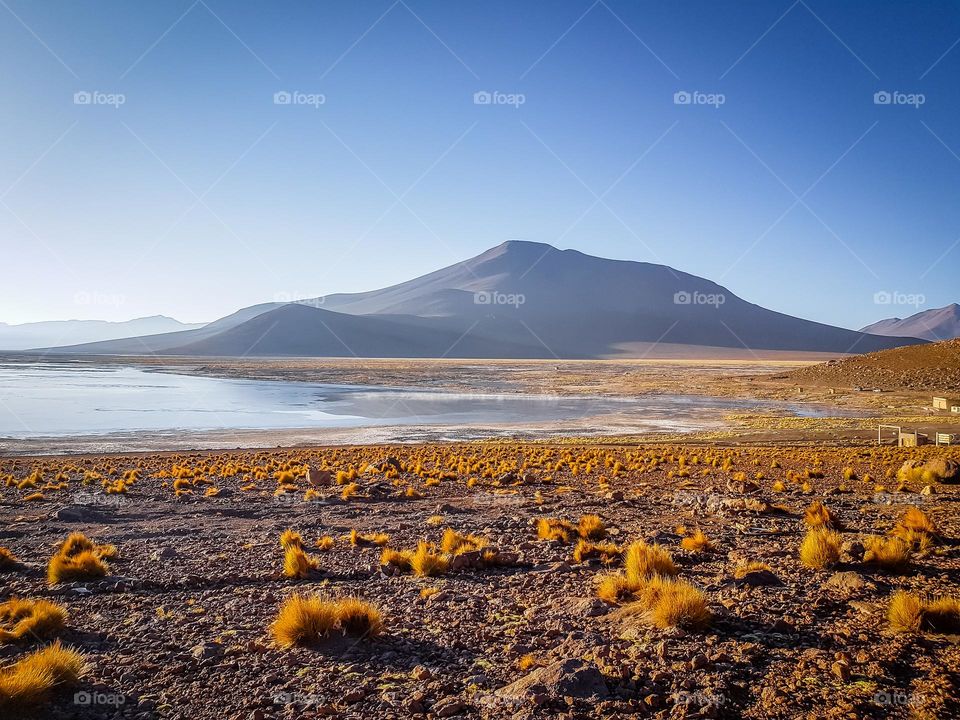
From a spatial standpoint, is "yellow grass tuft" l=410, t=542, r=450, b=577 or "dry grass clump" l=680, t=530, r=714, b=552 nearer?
"yellow grass tuft" l=410, t=542, r=450, b=577

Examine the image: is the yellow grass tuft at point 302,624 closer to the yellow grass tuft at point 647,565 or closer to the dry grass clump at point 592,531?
the yellow grass tuft at point 647,565

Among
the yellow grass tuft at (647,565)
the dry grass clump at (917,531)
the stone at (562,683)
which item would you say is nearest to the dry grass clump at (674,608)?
the yellow grass tuft at (647,565)

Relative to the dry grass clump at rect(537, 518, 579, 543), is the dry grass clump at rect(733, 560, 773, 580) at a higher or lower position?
higher

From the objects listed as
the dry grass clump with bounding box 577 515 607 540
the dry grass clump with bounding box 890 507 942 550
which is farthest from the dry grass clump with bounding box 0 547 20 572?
the dry grass clump with bounding box 890 507 942 550

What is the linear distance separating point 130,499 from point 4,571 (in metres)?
6.17

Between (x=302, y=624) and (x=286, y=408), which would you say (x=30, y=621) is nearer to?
(x=302, y=624)

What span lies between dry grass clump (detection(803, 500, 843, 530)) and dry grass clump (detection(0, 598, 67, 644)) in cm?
846

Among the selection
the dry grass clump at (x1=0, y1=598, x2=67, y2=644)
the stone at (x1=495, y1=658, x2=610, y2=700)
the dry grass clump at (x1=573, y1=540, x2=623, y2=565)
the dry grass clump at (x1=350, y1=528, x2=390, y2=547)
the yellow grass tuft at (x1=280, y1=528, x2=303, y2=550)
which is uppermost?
the stone at (x1=495, y1=658, x2=610, y2=700)

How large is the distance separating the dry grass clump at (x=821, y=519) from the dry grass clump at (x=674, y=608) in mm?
4096

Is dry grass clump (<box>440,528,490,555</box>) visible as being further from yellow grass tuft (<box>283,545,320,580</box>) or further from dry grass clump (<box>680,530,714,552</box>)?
dry grass clump (<box>680,530,714,552</box>)

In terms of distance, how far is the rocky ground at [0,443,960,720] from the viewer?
361 centimetres

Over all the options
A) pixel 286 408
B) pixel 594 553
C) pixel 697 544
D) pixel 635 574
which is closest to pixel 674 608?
pixel 635 574

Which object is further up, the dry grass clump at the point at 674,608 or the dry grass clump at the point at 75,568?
the dry grass clump at the point at 674,608

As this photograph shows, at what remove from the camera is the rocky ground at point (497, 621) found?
3.61 meters
